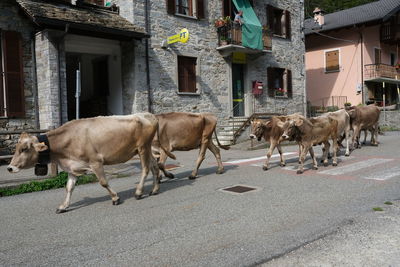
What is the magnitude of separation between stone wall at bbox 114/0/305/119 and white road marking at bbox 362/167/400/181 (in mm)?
10022

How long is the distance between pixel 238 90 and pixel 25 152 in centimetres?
1611

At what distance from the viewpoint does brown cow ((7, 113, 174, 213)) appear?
570 cm

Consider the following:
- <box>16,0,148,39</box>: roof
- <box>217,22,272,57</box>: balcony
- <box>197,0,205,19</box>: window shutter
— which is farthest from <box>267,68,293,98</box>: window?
<box>16,0,148,39</box>: roof

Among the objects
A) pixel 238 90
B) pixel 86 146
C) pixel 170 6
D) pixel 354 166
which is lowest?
pixel 354 166

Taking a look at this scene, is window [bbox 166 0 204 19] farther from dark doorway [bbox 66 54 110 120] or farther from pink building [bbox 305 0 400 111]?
pink building [bbox 305 0 400 111]

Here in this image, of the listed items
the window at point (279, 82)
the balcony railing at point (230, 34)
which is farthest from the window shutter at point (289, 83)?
the balcony railing at point (230, 34)

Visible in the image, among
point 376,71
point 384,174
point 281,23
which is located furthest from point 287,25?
point 384,174

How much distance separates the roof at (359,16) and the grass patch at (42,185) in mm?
26662

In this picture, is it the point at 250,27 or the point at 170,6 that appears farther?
the point at 250,27

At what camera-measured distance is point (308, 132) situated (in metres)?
8.80

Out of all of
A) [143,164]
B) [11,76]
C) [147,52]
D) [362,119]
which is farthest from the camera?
[147,52]

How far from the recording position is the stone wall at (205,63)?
52.5 ft

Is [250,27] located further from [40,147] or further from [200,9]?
[40,147]

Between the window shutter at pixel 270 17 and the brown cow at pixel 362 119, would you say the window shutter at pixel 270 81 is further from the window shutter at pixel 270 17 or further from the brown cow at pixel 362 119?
the brown cow at pixel 362 119
